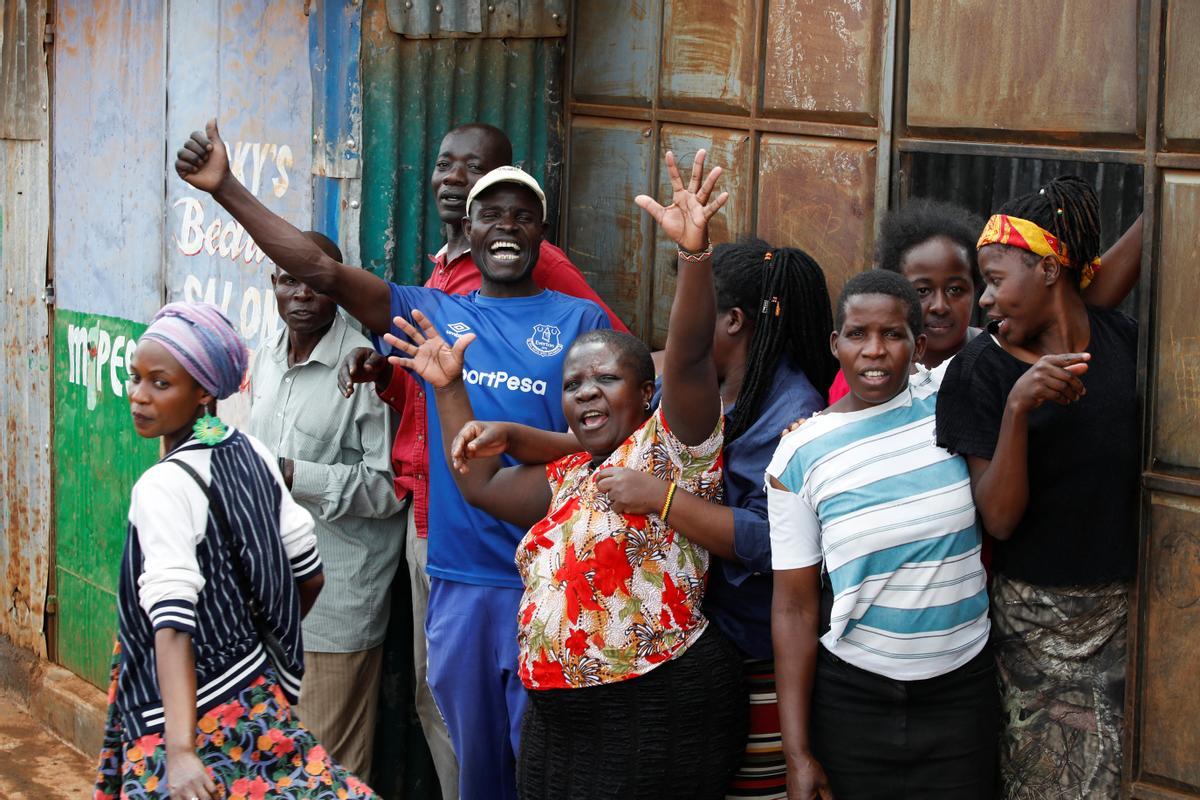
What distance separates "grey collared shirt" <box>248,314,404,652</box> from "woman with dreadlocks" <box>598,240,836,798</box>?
138 cm

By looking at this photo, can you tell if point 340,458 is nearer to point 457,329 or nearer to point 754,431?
point 457,329

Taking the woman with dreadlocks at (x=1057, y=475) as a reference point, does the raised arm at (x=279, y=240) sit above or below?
above

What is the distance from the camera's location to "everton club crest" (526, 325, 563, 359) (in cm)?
391

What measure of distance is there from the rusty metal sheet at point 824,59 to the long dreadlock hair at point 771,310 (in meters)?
0.70

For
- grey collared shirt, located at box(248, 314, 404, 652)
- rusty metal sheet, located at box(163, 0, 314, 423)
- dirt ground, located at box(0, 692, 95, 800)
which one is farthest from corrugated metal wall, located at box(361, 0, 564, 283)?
dirt ground, located at box(0, 692, 95, 800)

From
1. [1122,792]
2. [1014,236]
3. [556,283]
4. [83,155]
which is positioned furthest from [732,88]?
[83,155]

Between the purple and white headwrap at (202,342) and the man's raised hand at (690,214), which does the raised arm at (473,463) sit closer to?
the purple and white headwrap at (202,342)

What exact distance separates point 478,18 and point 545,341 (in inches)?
51.7

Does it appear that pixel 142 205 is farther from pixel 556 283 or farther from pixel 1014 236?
pixel 1014 236

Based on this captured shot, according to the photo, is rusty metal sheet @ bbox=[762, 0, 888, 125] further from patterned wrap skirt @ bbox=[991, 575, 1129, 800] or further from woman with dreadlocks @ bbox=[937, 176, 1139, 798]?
patterned wrap skirt @ bbox=[991, 575, 1129, 800]

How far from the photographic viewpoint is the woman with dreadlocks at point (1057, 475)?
286 cm

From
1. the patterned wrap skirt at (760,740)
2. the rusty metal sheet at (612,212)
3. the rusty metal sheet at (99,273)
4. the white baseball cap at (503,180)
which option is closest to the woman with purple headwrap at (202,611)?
the patterned wrap skirt at (760,740)

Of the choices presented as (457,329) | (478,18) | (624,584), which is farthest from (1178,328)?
(478,18)

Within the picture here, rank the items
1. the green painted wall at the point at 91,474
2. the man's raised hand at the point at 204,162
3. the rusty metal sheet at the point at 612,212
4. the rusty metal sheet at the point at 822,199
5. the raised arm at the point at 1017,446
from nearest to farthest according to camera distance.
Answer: the raised arm at the point at 1017,446 < the man's raised hand at the point at 204,162 < the rusty metal sheet at the point at 822,199 < the rusty metal sheet at the point at 612,212 < the green painted wall at the point at 91,474
